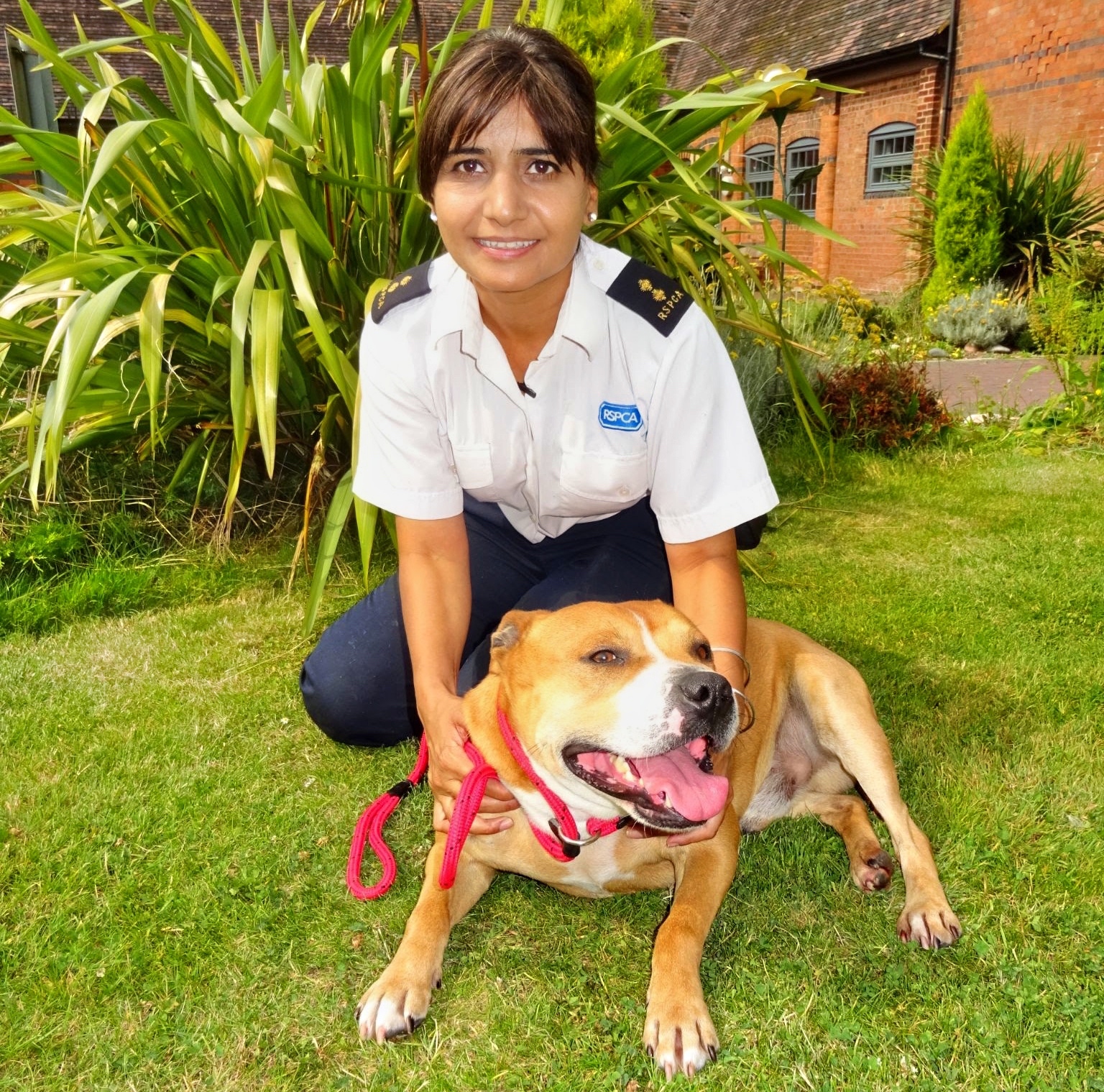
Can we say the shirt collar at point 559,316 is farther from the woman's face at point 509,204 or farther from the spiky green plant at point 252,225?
the spiky green plant at point 252,225

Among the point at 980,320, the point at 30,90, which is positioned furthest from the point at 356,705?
the point at 980,320

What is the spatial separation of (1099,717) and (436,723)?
7.43ft

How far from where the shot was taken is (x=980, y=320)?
1063 centimetres

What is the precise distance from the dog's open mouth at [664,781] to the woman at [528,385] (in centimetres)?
19

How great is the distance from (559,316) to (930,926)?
1.76 m

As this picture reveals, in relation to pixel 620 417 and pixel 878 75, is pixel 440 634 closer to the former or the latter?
pixel 620 417

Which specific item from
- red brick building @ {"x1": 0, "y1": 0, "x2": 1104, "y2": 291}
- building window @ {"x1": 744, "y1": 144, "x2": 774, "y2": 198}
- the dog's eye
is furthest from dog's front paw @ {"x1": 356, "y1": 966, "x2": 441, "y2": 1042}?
building window @ {"x1": 744, "y1": 144, "x2": 774, "y2": 198}

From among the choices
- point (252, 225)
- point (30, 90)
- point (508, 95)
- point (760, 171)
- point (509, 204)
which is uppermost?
point (30, 90)

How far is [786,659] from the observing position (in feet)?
9.70

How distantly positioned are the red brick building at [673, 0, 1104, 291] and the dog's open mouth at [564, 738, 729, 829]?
40.5 feet

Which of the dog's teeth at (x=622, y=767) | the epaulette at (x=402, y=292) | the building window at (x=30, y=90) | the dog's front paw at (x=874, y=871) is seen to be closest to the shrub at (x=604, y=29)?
the building window at (x=30, y=90)

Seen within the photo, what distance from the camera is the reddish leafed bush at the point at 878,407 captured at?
20.9 ft

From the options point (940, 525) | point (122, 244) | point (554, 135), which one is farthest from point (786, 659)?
point (122, 244)

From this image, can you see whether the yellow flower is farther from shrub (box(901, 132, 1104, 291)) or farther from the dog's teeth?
shrub (box(901, 132, 1104, 291))
